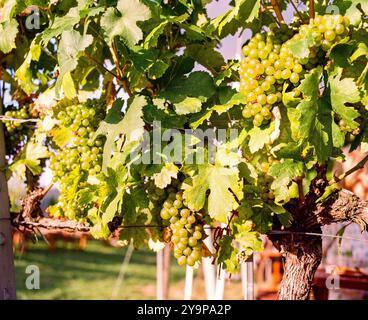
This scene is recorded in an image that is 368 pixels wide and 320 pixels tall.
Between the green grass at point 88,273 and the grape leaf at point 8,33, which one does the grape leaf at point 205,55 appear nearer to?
the grape leaf at point 8,33

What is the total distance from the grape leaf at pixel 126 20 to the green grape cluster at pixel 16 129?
3.32 feet

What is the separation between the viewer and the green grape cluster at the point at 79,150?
7.21 ft

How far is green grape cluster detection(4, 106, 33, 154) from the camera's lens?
263cm

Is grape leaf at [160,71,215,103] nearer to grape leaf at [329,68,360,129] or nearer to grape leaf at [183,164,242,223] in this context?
grape leaf at [183,164,242,223]

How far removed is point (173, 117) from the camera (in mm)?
1872

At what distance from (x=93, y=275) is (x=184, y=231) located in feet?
32.6

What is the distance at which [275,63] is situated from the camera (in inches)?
69.5

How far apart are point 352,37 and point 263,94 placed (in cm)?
30

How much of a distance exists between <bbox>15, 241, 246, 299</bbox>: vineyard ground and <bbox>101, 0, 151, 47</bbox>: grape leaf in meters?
7.07

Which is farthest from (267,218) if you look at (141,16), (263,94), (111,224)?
(141,16)

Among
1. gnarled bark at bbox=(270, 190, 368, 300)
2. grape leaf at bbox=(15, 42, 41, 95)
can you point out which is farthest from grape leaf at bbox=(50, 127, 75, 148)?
gnarled bark at bbox=(270, 190, 368, 300)

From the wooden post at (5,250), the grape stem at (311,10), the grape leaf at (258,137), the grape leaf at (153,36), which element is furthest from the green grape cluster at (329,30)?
the wooden post at (5,250)

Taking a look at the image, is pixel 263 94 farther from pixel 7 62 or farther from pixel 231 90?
pixel 7 62

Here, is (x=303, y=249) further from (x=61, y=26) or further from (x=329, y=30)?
(x=61, y=26)
